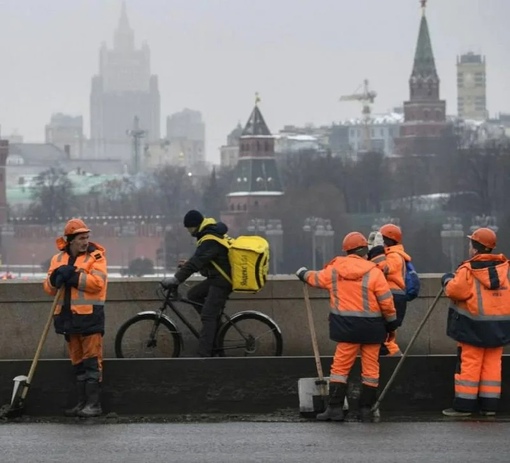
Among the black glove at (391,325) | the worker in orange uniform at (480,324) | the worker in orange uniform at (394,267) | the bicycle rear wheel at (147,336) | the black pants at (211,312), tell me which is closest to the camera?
the worker in orange uniform at (480,324)

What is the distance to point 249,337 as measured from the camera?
17.0m

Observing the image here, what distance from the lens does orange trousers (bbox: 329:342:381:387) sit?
47.4 feet

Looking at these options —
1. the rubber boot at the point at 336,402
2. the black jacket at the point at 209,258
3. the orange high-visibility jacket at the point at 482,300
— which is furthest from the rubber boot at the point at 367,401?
the black jacket at the point at 209,258

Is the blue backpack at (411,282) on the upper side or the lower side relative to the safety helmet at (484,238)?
lower

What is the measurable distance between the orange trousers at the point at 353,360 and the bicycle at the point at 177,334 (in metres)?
2.53

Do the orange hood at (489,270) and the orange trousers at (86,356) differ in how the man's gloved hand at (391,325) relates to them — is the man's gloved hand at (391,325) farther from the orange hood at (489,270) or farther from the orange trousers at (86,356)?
the orange trousers at (86,356)

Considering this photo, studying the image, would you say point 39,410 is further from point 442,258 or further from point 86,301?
point 442,258

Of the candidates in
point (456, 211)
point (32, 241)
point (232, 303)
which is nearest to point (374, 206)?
point (456, 211)

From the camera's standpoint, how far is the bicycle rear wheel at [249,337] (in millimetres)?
16969

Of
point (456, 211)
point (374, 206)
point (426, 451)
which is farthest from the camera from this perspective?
point (374, 206)

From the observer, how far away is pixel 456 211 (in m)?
155

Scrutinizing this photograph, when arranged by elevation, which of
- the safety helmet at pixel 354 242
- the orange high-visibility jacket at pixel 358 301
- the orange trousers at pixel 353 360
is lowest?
the orange trousers at pixel 353 360

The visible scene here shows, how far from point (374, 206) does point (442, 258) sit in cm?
3565

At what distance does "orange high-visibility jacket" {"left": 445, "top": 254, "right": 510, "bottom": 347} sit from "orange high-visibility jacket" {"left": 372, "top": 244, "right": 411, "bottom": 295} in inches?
56.5
